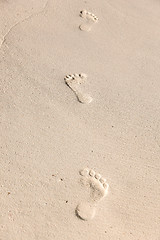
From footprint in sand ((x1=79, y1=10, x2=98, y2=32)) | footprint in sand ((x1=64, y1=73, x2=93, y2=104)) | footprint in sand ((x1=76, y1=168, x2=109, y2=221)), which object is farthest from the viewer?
footprint in sand ((x1=79, y1=10, x2=98, y2=32))

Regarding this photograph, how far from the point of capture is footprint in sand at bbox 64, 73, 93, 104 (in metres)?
2.38

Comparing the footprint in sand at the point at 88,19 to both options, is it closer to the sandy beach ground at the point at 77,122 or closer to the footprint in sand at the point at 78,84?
the sandy beach ground at the point at 77,122

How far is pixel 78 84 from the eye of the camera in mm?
2451

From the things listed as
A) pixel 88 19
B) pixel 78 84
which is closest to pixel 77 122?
pixel 78 84

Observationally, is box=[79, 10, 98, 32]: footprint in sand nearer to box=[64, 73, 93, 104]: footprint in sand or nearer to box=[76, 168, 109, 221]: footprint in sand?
box=[64, 73, 93, 104]: footprint in sand

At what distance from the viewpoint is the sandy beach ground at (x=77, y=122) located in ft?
6.23

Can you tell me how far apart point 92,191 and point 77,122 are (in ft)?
1.70

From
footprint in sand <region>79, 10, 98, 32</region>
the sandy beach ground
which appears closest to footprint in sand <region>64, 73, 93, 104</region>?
the sandy beach ground

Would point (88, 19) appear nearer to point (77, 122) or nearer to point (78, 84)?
point (78, 84)

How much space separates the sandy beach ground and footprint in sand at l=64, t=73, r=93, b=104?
29mm

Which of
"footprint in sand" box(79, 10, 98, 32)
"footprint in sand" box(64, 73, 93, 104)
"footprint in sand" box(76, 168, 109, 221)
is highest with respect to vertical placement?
"footprint in sand" box(79, 10, 98, 32)

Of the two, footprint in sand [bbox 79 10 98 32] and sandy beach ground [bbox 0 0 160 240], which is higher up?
footprint in sand [bbox 79 10 98 32]

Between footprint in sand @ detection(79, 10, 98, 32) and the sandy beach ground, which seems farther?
footprint in sand @ detection(79, 10, 98, 32)

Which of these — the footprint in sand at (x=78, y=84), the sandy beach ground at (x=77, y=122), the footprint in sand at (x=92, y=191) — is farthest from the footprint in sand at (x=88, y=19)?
the footprint in sand at (x=92, y=191)
